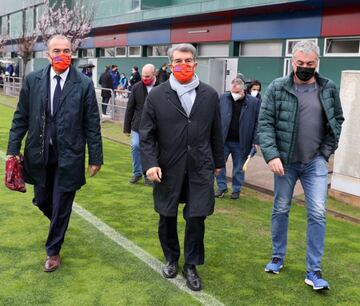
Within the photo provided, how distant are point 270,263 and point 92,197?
323 cm

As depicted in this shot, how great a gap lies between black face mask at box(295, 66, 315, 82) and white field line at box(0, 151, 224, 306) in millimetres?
1863

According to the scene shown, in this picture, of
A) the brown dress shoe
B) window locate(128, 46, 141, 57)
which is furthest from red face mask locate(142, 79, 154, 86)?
window locate(128, 46, 141, 57)

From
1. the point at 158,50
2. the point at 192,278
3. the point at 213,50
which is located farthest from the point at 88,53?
the point at 192,278

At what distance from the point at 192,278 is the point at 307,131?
1.50 metres

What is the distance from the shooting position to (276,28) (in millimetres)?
18312

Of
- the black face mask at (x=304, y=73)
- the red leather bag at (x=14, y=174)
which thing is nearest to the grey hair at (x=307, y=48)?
the black face mask at (x=304, y=73)

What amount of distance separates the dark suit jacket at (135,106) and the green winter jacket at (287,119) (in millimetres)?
3483

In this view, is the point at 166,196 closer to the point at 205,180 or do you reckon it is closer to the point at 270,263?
the point at 205,180

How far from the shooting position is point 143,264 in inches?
178

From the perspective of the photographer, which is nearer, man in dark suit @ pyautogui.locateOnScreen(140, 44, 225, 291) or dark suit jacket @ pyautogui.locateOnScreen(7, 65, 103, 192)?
man in dark suit @ pyautogui.locateOnScreen(140, 44, 225, 291)

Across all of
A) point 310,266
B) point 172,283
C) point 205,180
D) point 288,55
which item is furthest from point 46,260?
point 288,55

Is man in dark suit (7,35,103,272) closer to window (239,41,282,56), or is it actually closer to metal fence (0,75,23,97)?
window (239,41,282,56)

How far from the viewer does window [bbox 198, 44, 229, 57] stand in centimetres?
2156

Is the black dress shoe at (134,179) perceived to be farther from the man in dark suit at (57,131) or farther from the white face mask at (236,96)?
the man in dark suit at (57,131)
